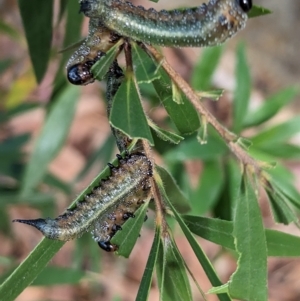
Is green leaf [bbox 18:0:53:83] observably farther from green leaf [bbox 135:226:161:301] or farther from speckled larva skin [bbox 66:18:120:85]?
green leaf [bbox 135:226:161:301]

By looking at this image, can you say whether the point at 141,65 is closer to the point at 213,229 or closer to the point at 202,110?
the point at 202,110

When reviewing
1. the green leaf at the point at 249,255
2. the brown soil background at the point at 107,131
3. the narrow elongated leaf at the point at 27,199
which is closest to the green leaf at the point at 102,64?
the green leaf at the point at 249,255

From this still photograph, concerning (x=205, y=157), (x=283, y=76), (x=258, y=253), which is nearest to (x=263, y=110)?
(x=205, y=157)

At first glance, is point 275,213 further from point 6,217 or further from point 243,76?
point 6,217

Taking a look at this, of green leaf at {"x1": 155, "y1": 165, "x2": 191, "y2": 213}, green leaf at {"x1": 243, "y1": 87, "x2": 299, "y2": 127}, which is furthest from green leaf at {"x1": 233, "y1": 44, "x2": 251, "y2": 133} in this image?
green leaf at {"x1": 155, "y1": 165, "x2": 191, "y2": 213}

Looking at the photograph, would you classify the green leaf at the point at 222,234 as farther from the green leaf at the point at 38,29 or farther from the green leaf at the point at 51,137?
the green leaf at the point at 51,137

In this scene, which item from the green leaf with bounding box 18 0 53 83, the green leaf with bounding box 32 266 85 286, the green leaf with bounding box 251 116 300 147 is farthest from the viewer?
the green leaf with bounding box 251 116 300 147

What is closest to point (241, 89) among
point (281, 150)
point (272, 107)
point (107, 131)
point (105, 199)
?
point (272, 107)
